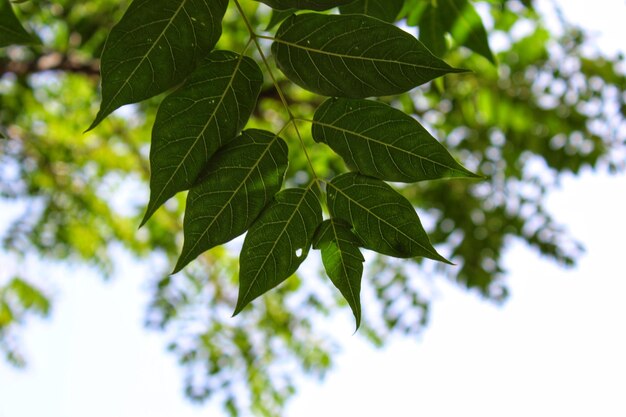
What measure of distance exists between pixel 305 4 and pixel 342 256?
34 cm

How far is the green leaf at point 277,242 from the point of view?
2.93 feet

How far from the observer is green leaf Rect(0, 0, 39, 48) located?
832 millimetres

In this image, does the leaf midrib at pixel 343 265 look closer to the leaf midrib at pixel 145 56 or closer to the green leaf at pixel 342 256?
the green leaf at pixel 342 256

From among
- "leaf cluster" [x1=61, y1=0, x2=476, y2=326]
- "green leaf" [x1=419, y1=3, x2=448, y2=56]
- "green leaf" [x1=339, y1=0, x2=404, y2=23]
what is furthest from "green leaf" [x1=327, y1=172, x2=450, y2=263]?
"green leaf" [x1=419, y1=3, x2=448, y2=56]

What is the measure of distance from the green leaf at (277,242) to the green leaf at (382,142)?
0.09 meters

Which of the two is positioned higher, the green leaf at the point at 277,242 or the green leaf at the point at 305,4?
the green leaf at the point at 305,4

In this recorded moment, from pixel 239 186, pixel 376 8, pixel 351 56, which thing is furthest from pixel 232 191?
pixel 376 8

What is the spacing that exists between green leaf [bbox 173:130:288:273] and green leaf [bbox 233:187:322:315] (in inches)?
0.9

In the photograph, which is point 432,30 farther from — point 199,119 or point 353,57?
point 199,119

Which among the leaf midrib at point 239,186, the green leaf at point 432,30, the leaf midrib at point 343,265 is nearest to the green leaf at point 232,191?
the leaf midrib at point 239,186

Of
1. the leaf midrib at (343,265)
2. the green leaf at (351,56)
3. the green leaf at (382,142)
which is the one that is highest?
the green leaf at (351,56)

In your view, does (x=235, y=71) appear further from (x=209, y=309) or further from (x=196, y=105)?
(x=209, y=309)

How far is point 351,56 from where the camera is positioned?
872 millimetres

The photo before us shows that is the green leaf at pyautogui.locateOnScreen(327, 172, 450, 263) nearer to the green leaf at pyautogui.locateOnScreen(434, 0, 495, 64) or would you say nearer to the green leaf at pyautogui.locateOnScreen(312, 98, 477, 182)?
the green leaf at pyautogui.locateOnScreen(312, 98, 477, 182)
